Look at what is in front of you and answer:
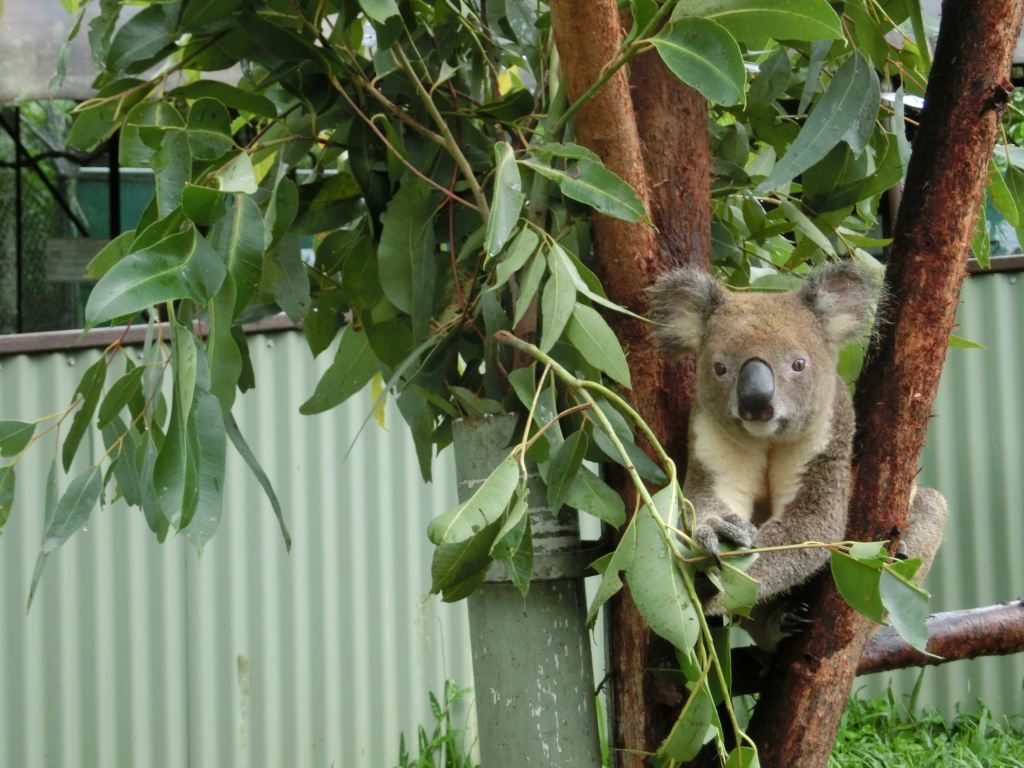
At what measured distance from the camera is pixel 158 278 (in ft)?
3.93

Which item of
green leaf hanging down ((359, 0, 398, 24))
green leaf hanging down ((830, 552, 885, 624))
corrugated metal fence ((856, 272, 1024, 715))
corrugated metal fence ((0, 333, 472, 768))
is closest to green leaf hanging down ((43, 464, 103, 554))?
green leaf hanging down ((359, 0, 398, 24))

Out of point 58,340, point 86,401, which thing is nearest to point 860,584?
point 86,401

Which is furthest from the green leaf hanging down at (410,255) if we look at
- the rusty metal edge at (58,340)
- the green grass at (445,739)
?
the green grass at (445,739)

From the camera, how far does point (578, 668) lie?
152cm

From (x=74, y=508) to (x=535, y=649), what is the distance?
710 mm

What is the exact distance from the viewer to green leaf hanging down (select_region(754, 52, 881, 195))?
1645mm

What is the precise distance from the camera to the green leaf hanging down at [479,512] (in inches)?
48.0

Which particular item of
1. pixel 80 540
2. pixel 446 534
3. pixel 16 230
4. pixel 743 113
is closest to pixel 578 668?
pixel 446 534

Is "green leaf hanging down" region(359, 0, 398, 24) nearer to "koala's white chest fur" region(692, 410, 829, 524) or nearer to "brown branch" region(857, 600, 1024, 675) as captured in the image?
"koala's white chest fur" region(692, 410, 829, 524)

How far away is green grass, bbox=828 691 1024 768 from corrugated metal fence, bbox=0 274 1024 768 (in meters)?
1.28

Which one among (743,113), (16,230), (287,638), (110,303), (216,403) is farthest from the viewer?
(16,230)

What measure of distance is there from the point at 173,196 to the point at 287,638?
2688 millimetres

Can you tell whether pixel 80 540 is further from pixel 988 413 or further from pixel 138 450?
pixel 988 413

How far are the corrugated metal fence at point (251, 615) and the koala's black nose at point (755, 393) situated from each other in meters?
2.02
